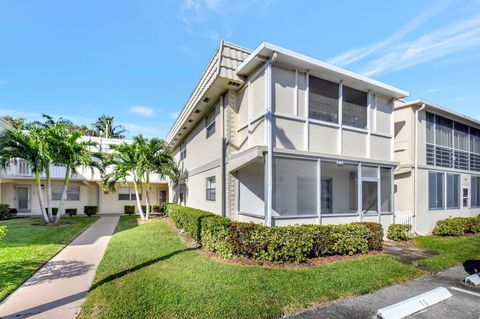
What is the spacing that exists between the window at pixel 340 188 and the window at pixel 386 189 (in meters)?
1.31

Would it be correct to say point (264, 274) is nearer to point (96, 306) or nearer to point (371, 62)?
point (96, 306)

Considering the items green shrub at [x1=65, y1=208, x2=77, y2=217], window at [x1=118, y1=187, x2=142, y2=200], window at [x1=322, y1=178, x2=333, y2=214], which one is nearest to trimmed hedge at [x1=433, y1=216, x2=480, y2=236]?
window at [x1=322, y1=178, x2=333, y2=214]

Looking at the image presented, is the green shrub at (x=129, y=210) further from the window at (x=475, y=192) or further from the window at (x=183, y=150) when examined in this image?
the window at (x=475, y=192)

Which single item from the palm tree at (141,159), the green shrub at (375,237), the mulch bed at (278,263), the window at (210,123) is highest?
the window at (210,123)

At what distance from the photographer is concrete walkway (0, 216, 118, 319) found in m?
4.47

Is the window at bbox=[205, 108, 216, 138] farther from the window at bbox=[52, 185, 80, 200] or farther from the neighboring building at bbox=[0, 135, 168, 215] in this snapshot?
the window at bbox=[52, 185, 80, 200]

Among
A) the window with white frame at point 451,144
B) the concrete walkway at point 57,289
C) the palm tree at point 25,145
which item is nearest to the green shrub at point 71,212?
the palm tree at point 25,145

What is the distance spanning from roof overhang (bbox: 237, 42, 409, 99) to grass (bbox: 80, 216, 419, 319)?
6.06 metres

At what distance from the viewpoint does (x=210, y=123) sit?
1189cm

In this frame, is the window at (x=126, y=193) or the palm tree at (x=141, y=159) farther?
the window at (x=126, y=193)

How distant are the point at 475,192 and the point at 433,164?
4.93 m

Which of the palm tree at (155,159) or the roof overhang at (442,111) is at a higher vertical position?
the roof overhang at (442,111)

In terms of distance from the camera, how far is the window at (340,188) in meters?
9.98

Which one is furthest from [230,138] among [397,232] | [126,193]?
[126,193]
